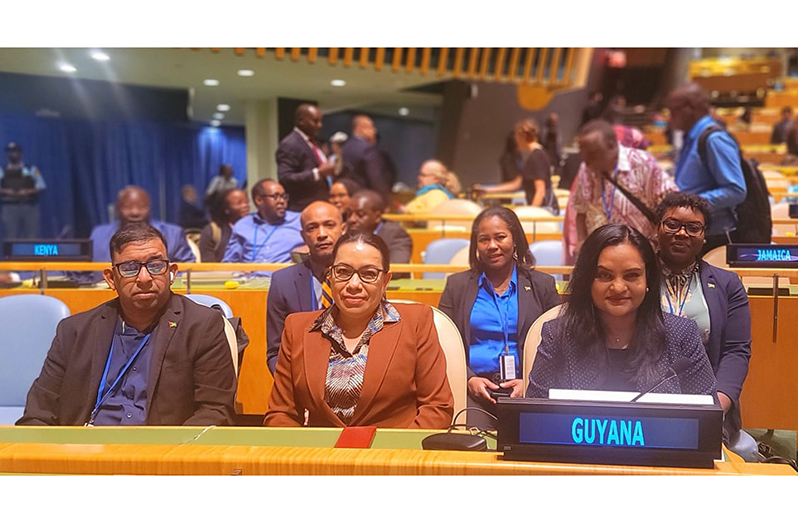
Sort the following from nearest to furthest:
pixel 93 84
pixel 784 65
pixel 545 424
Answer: pixel 545 424, pixel 93 84, pixel 784 65

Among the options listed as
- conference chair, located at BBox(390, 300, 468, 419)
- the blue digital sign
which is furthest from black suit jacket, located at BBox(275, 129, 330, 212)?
the blue digital sign

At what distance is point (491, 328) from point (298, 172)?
2.65 m

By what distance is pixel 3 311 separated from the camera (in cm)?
301

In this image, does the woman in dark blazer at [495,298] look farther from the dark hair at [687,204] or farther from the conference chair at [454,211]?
the conference chair at [454,211]

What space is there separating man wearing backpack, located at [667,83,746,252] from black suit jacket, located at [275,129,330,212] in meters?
2.32

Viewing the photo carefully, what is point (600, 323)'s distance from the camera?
84.7 inches

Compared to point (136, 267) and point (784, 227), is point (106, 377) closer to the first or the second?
point (136, 267)

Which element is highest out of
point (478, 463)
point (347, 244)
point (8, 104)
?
point (8, 104)

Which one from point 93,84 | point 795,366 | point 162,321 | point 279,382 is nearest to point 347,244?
point 279,382

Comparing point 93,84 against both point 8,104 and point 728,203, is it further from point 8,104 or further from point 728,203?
point 728,203

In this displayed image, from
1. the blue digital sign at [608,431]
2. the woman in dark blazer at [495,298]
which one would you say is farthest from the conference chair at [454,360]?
the blue digital sign at [608,431]
